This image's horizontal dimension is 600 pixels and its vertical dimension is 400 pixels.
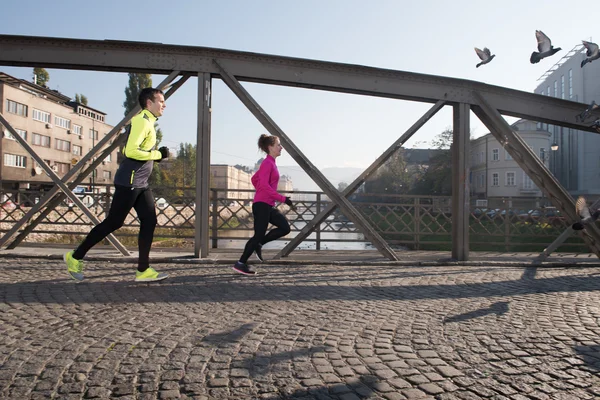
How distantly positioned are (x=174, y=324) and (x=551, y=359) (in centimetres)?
256

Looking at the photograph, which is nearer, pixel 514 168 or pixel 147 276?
pixel 147 276

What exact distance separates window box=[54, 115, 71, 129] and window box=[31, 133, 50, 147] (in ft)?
8.25

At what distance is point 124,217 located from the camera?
513cm

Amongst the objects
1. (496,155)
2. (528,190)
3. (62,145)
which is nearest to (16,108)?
(62,145)

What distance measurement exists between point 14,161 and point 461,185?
48802mm

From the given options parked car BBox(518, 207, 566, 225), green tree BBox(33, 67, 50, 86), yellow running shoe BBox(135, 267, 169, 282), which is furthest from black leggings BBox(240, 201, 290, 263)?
green tree BBox(33, 67, 50, 86)

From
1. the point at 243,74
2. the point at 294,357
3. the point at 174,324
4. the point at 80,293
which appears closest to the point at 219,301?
the point at 174,324

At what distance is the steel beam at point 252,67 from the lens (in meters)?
7.09

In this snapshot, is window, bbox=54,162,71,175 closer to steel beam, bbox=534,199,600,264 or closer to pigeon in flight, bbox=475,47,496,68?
pigeon in flight, bbox=475,47,496,68

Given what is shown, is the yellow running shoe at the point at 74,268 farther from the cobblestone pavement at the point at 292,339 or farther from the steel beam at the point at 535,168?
the steel beam at the point at 535,168

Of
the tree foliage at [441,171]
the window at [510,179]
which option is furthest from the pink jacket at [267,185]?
the window at [510,179]

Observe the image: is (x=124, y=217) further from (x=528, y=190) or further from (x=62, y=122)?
(x=528, y=190)

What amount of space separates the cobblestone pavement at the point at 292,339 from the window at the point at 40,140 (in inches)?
2039

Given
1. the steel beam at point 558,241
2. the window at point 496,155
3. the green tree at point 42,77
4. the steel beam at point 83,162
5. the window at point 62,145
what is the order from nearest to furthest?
1. the steel beam at point 83,162
2. the steel beam at point 558,241
3. the window at point 62,145
4. the window at point 496,155
5. the green tree at point 42,77
